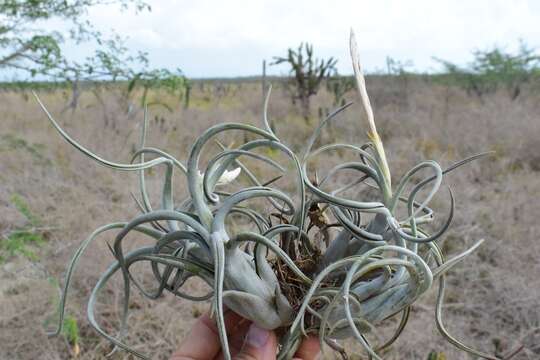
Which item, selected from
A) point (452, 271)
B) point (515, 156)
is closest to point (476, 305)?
point (452, 271)

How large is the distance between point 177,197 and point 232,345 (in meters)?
2.16

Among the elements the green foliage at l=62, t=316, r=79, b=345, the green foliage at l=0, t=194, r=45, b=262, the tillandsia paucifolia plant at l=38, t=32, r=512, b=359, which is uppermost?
the tillandsia paucifolia plant at l=38, t=32, r=512, b=359

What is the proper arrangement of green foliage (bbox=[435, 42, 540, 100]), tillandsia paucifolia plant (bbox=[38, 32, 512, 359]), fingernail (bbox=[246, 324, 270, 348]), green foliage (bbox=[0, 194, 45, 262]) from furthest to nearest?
green foliage (bbox=[435, 42, 540, 100])
green foliage (bbox=[0, 194, 45, 262])
fingernail (bbox=[246, 324, 270, 348])
tillandsia paucifolia plant (bbox=[38, 32, 512, 359])

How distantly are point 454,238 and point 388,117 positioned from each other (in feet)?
10.8

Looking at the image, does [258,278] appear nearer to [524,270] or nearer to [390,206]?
[390,206]

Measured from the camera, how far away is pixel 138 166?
0.46 meters

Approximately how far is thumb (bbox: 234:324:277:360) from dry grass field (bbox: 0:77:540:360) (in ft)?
2.98

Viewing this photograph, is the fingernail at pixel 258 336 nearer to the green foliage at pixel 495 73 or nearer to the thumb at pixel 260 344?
the thumb at pixel 260 344

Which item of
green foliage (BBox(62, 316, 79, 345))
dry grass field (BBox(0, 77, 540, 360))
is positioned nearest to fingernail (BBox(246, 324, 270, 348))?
dry grass field (BBox(0, 77, 540, 360))

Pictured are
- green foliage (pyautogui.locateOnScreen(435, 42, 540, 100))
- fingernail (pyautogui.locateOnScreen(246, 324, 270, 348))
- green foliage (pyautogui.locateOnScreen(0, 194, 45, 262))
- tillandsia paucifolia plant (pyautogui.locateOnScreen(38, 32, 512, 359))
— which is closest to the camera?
tillandsia paucifolia plant (pyautogui.locateOnScreen(38, 32, 512, 359))

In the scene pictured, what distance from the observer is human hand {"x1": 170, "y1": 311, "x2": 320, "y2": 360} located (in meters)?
0.58

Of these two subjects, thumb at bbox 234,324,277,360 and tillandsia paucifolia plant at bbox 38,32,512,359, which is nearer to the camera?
tillandsia paucifolia plant at bbox 38,32,512,359

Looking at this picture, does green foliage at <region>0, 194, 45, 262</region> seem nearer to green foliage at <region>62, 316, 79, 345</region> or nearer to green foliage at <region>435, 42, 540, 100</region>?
green foliage at <region>62, 316, 79, 345</region>

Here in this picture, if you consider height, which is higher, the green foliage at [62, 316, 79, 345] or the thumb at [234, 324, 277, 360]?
the thumb at [234, 324, 277, 360]
